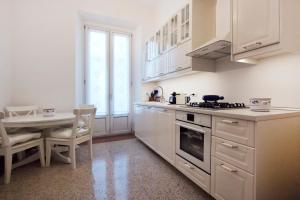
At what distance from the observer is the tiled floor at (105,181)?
5.34 feet

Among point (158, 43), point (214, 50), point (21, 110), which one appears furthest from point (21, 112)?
point (214, 50)

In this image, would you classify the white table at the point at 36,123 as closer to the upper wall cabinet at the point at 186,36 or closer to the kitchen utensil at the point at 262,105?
the upper wall cabinet at the point at 186,36

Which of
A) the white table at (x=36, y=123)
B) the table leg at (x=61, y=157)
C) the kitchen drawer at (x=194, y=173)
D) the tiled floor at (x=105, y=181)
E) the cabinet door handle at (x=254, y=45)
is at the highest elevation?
the cabinet door handle at (x=254, y=45)

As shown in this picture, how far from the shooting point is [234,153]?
1.26 meters

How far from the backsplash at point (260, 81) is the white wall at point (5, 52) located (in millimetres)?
3200

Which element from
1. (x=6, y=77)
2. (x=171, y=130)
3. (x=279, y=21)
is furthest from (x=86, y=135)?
(x=279, y=21)

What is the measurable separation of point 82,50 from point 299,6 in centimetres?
375

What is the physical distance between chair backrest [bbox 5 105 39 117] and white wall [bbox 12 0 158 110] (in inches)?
8.2

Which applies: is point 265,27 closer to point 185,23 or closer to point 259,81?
point 259,81

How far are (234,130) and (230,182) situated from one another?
1.39 ft

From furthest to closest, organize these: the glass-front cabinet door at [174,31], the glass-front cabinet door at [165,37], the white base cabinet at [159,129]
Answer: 1. the glass-front cabinet door at [165,37]
2. the glass-front cabinet door at [174,31]
3. the white base cabinet at [159,129]

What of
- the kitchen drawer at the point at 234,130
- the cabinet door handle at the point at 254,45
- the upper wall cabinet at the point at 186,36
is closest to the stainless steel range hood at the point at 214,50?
the upper wall cabinet at the point at 186,36

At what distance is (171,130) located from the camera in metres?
2.14

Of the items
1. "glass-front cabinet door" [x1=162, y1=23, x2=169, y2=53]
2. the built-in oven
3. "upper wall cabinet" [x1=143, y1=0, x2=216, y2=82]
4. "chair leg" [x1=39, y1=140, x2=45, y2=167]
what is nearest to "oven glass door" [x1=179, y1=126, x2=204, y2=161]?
the built-in oven
